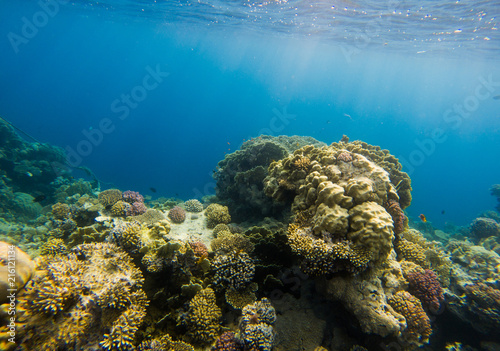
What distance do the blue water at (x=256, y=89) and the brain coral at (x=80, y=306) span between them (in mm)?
25681

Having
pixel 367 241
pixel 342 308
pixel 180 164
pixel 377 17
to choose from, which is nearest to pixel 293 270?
pixel 342 308

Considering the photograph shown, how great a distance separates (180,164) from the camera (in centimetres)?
11775

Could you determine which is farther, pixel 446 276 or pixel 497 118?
pixel 497 118

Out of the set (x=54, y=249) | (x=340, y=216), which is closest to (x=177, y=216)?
(x=54, y=249)

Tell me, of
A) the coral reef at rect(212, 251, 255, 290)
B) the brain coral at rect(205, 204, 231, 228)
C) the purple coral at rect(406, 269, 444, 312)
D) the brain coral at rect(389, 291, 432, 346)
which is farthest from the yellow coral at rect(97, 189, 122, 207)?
the purple coral at rect(406, 269, 444, 312)

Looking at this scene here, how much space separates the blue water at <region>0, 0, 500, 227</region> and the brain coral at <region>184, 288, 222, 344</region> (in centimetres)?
2504

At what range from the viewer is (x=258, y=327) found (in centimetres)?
381

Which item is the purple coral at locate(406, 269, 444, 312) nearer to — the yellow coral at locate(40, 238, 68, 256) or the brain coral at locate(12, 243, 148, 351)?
the brain coral at locate(12, 243, 148, 351)

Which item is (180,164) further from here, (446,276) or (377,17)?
(446,276)

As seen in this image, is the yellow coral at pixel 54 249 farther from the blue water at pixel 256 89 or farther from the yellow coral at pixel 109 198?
the blue water at pixel 256 89

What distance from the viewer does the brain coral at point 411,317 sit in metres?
4.74

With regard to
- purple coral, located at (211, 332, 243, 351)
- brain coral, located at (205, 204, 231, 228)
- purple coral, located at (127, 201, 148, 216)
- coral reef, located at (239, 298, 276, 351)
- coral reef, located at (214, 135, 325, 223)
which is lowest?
purple coral, located at (211, 332, 243, 351)

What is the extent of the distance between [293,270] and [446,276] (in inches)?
238

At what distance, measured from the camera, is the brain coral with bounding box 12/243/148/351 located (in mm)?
3199
